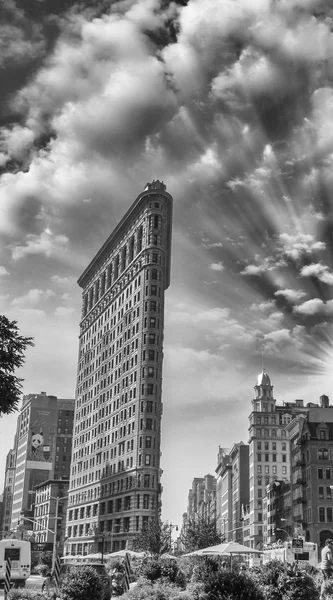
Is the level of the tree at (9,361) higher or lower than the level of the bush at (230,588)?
higher

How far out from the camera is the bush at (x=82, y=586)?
24.7 meters

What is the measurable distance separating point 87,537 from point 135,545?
3221cm

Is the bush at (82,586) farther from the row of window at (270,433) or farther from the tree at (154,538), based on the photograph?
the row of window at (270,433)

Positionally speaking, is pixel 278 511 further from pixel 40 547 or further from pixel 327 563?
pixel 327 563

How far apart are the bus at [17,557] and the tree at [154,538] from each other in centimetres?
4668

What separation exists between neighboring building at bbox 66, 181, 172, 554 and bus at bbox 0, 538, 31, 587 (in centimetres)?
6311

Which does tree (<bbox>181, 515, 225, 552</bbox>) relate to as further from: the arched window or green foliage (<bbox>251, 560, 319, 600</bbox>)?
green foliage (<bbox>251, 560, 319, 600</bbox>)

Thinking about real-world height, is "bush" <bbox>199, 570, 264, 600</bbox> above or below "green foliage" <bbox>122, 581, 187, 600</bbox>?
above

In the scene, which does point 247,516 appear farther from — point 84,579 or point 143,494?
point 84,579

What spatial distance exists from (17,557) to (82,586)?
24.1m

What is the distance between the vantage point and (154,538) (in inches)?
3787

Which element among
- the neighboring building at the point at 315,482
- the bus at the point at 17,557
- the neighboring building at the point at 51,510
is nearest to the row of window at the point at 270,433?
the neighboring building at the point at 51,510

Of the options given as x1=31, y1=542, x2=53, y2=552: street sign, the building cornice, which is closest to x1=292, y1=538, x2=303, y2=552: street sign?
the building cornice

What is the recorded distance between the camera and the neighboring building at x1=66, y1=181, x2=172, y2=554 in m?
115
